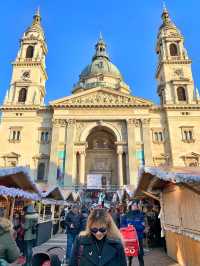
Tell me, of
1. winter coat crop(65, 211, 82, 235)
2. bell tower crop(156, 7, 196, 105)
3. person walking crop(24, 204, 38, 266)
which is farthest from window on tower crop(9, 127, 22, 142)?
person walking crop(24, 204, 38, 266)

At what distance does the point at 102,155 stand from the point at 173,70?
17.8 meters

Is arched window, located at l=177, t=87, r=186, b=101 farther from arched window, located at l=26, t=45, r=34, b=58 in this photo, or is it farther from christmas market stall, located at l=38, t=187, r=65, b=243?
christmas market stall, located at l=38, t=187, r=65, b=243

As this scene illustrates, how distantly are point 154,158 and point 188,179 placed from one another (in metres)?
28.6

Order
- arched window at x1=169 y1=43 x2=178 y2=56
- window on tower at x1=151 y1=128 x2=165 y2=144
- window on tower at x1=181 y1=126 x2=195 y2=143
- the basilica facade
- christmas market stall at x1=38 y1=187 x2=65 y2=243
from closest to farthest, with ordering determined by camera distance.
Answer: christmas market stall at x1=38 y1=187 x2=65 y2=243 → the basilica facade → window on tower at x1=181 y1=126 x2=195 y2=143 → window on tower at x1=151 y1=128 x2=165 y2=144 → arched window at x1=169 y1=43 x2=178 y2=56

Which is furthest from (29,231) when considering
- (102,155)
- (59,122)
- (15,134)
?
(102,155)

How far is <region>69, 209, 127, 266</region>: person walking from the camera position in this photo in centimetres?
240

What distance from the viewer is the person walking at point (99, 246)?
2402mm

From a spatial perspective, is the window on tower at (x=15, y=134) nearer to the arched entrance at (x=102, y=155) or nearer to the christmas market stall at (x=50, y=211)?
the arched entrance at (x=102, y=155)

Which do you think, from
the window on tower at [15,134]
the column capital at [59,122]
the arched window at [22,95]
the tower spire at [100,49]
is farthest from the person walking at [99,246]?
the tower spire at [100,49]

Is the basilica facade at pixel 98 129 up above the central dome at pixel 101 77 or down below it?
below

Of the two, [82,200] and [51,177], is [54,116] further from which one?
[82,200]

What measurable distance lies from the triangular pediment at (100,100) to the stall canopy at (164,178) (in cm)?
2570

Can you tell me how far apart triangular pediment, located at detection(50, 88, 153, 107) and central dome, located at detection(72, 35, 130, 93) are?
9964 mm

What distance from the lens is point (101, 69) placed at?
170ft
